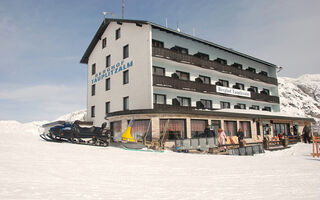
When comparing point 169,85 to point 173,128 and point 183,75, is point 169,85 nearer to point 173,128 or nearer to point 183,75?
point 183,75

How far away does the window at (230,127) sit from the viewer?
23.8 metres

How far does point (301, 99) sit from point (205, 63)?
102513 mm

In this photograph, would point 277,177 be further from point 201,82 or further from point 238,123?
point 201,82

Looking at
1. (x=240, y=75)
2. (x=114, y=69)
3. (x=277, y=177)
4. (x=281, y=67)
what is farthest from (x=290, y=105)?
(x=277, y=177)

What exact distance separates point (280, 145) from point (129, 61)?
16427 millimetres

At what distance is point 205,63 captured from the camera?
27.3 meters

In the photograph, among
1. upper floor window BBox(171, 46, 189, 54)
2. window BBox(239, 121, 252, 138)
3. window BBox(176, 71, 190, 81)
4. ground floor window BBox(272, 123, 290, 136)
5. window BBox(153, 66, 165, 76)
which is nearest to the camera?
window BBox(153, 66, 165, 76)

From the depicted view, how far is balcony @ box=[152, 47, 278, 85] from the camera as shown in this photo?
23.3 meters

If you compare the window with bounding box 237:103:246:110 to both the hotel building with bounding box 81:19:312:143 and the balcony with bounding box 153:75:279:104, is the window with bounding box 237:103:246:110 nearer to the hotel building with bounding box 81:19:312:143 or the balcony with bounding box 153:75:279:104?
the hotel building with bounding box 81:19:312:143

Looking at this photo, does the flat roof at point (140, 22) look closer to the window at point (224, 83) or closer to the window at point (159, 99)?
the window at point (224, 83)

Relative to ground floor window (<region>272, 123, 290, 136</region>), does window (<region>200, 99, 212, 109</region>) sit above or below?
above

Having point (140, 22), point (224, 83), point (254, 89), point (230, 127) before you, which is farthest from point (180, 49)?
point (254, 89)

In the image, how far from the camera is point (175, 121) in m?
19.7

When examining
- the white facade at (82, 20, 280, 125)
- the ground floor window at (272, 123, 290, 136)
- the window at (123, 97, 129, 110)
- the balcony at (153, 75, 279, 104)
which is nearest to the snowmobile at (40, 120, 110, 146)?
the white facade at (82, 20, 280, 125)
